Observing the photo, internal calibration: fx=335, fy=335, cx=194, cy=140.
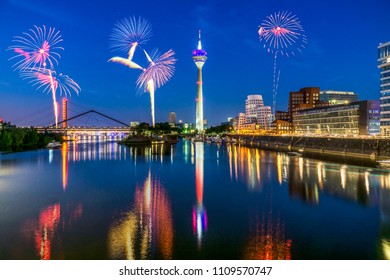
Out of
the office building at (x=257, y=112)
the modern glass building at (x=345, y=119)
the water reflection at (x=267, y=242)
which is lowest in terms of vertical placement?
the water reflection at (x=267, y=242)

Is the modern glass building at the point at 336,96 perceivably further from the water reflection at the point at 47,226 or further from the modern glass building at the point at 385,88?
the water reflection at the point at 47,226

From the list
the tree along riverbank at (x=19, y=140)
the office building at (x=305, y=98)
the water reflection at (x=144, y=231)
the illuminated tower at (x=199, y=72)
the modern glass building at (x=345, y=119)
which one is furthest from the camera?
the illuminated tower at (x=199, y=72)

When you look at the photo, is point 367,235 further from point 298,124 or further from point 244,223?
point 298,124

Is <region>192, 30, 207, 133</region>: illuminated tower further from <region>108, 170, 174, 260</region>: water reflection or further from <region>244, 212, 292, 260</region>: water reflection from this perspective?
<region>244, 212, 292, 260</region>: water reflection

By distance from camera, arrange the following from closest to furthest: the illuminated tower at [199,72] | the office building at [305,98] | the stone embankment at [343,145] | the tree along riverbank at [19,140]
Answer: the stone embankment at [343,145] → the tree along riverbank at [19,140] → the office building at [305,98] → the illuminated tower at [199,72]

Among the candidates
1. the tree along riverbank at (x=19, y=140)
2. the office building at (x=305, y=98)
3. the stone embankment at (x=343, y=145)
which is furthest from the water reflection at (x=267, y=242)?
the office building at (x=305, y=98)

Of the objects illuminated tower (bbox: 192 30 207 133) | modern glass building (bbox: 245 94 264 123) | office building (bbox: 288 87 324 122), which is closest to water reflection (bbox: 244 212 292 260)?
office building (bbox: 288 87 324 122)
